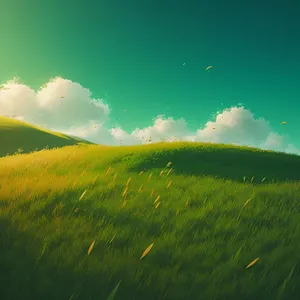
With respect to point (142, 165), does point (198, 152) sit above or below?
above

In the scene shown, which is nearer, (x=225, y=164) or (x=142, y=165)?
(x=142, y=165)

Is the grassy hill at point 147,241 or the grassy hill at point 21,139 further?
the grassy hill at point 21,139

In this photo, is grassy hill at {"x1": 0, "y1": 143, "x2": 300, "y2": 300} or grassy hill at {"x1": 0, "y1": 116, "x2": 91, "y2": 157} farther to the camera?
grassy hill at {"x1": 0, "y1": 116, "x2": 91, "y2": 157}

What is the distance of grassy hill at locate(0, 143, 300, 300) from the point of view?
3.39 metres

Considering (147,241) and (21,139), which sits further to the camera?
(21,139)

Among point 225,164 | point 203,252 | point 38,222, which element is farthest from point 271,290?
point 225,164

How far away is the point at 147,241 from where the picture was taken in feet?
14.6

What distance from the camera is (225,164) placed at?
1285 centimetres

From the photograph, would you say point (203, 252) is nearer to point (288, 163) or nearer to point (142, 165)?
point (142, 165)

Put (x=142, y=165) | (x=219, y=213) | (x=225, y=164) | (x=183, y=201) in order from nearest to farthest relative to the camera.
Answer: (x=219, y=213), (x=183, y=201), (x=142, y=165), (x=225, y=164)

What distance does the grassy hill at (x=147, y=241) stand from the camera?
3393 mm

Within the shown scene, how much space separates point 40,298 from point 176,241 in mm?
2064

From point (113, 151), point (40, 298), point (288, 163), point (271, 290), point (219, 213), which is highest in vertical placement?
point (288, 163)

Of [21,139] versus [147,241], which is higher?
[21,139]
